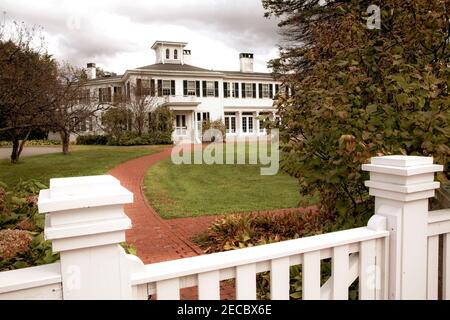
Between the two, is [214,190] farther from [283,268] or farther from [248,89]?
[248,89]

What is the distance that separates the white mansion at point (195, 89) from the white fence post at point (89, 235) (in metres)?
33.5

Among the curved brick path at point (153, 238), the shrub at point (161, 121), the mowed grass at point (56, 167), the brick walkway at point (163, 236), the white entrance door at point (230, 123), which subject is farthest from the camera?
the white entrance door at point (230, 123)

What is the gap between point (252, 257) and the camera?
1.76 metres

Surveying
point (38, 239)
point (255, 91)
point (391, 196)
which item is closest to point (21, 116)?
point (38, 239)

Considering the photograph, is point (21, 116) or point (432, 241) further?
point (21, 116)

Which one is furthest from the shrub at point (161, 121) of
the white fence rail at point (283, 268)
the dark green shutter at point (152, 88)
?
the white fence rail at point (283, 268)

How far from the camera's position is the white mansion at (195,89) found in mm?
37125

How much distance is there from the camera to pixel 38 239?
472cm

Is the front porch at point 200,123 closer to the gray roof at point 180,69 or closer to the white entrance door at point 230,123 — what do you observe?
the white entrance door at point 230,123

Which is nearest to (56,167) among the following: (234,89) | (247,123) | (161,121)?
(161,121)

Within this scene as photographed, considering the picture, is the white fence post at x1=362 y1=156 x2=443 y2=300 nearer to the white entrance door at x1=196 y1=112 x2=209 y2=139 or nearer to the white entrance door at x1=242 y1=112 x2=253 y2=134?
the white entrance door at x1=196 y1=112 x2=209 y2=139

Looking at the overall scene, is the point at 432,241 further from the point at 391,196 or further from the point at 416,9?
the point at 416,9

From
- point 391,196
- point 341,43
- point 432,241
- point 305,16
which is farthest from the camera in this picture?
point 305,16
